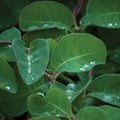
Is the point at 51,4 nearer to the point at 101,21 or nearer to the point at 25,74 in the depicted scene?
the point at 101,21

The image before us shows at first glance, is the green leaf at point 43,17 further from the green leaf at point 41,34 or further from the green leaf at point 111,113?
the green leaf at point 111,113

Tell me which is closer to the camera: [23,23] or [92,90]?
[92,90]

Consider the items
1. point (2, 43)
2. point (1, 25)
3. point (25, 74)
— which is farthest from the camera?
point (1, 25)

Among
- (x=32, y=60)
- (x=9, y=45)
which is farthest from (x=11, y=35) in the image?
(x=32, y=60)

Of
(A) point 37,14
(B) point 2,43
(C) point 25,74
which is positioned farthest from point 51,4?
(C) point 25,74

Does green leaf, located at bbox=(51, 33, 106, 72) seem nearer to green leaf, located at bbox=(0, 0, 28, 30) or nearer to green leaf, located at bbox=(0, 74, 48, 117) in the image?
green leaf, located at bbox=(0, 74, 48, 117)
